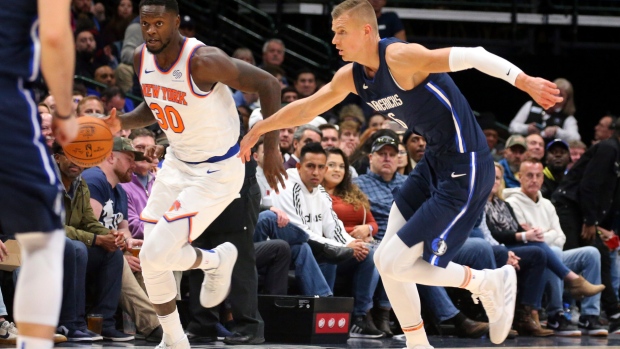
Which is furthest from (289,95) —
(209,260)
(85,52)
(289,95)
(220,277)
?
(209,260)

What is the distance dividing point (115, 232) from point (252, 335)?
4.15ft

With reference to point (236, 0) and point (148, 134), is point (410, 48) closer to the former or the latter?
point (148, 134)

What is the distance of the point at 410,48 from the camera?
5012 millimetres

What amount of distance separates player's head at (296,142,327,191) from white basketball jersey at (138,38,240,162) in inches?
82.0

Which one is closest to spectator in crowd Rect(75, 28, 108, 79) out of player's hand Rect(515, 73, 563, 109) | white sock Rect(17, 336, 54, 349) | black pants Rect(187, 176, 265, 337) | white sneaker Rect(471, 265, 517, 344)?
black pants Rect(187, 176, 265, 337)

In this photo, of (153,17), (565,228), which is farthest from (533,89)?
(565,228)

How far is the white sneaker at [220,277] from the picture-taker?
246 inches

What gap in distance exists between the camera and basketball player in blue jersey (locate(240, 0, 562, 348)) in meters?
5.19

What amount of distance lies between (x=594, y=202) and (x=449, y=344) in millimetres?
3217

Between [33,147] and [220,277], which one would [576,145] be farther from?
[33,147]

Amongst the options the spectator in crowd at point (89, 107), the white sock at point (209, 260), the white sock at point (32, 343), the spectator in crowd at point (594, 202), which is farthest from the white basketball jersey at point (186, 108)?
the spectator in crowd at point (594, 202)

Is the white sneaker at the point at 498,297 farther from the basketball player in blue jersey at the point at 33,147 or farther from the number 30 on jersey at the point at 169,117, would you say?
the basketball player in blue jersey at the point at 33,147

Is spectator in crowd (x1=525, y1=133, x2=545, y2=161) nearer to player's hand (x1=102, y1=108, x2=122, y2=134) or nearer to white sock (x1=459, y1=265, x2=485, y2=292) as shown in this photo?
white sock (x1=459, y1=265, x2=485, y2=292)

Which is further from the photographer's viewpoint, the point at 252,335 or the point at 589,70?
the point at 589,70
